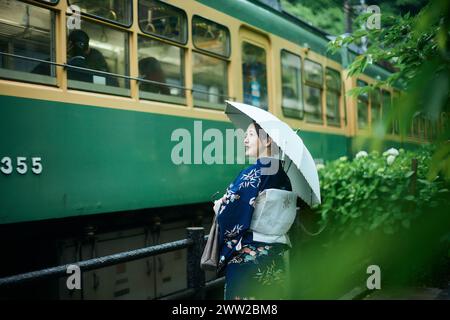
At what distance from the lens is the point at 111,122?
414 cm

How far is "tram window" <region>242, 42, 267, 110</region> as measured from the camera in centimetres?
608

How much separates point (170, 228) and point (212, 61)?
2004mm

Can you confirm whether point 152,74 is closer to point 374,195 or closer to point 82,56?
point 82,56

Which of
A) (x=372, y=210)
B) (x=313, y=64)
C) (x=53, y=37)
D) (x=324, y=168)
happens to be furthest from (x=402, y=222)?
(x=313, y=64)

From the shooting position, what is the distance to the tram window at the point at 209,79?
5.21 meters

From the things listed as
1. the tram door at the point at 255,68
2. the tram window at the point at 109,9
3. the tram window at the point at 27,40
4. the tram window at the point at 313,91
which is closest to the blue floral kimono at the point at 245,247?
the tram window at the point at 27,40

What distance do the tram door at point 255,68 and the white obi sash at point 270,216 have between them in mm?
3884

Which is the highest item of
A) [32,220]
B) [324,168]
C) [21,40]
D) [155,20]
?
[155,20]

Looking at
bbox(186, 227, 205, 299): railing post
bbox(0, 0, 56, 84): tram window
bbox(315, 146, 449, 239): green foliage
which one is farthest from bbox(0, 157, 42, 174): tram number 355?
bbox(315, 146, 449, 239): green foliage

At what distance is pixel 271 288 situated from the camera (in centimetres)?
226

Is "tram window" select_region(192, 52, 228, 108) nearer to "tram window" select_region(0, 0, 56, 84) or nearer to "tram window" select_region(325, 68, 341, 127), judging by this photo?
"tram window" select_region(0, 0, 56, 84)

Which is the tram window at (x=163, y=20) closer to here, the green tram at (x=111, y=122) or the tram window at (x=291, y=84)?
the green tram at (x=111, y=122)

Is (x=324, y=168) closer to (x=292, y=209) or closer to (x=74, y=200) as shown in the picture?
(x=74, y=200)

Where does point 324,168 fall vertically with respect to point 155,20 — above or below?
below
